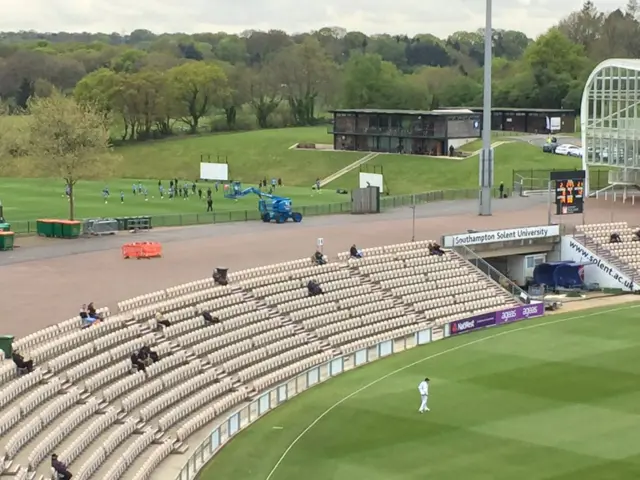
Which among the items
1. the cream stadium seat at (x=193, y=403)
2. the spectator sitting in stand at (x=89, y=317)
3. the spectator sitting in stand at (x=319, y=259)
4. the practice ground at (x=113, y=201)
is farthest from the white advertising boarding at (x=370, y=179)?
the cream stadium seat at (x=193, y=403)

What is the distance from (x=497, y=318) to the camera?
52188 millimetres

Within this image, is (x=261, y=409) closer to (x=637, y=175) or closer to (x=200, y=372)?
(x=200, y=372)

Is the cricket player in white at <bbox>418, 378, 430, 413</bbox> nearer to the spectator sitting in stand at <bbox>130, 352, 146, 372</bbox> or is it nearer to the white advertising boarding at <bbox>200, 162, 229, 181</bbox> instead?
the spectator sitting in stand at <bbox>130, 352, 146, 372</bbox>

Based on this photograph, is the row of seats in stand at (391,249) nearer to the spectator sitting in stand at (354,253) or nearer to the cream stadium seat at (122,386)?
the spectator sitting in stand at (354,253)

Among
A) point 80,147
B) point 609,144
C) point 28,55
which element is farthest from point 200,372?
point 28,55

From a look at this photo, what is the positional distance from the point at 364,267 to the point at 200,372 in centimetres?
1706

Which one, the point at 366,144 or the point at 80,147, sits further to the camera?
the point at 366,144

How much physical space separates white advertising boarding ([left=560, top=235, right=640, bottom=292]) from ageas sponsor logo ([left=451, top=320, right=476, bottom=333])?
1343 centimetres

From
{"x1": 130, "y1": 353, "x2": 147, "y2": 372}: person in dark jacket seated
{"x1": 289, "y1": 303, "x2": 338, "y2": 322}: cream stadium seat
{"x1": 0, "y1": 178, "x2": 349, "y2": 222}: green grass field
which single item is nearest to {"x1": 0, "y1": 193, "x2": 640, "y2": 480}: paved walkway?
{"x1": 130, "y1": 353, "x2": 147, "y2": 372}: person in dark jacket seated

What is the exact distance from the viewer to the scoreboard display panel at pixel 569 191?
2482 inches

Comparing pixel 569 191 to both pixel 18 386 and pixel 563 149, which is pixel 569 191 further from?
pixel 563 149

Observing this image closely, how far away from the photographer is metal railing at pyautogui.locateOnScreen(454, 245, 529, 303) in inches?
2261

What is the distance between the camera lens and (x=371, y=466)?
31.9m

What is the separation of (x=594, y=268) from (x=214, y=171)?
1805 inches
